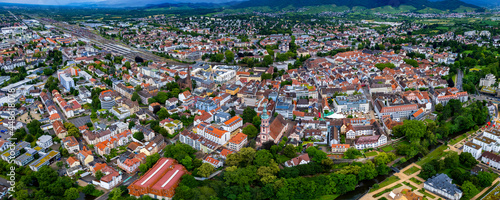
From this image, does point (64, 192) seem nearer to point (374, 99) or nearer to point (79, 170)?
point (79, 170)

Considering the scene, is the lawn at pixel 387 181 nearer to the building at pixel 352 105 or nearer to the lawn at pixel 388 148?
the lawn at pixel 388 148

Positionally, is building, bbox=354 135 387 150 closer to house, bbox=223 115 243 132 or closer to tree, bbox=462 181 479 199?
tree, bbox=462 181 479 199

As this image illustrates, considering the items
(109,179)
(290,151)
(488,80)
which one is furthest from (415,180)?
(488,80)

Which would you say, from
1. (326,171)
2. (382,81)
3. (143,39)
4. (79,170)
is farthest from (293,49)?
(79,170)

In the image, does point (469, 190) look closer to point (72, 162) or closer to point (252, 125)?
point (252, 125)

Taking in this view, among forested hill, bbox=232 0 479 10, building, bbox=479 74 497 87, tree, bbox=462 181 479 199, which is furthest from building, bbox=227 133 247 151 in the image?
forested hill, bbox=232 0 479 10

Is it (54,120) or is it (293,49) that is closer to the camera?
(54,120)

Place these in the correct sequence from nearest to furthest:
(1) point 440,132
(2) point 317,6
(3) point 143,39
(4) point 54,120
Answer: (1) point 440,132 < (4) point 54,120 < (3) point 143,39 < (2) point 317,6

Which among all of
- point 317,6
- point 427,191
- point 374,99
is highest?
point 317,6
